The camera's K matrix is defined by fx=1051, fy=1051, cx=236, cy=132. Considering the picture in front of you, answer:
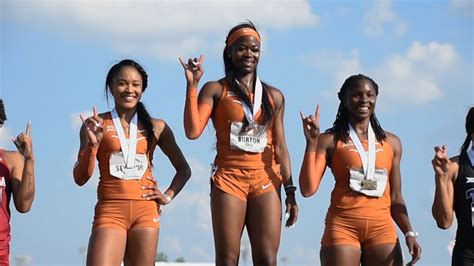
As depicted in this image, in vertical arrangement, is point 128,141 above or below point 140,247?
above

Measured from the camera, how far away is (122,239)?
29.8ft

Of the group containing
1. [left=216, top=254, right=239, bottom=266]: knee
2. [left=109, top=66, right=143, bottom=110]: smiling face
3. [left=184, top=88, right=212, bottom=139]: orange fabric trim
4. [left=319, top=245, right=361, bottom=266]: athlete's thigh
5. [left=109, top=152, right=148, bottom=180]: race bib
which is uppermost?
[left=109, top=66, right=143, bottom=110]: smiling face

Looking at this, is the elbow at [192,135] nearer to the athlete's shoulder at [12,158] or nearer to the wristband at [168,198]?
the wristband at [168,198]

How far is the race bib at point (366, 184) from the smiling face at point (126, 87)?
6.66 feet

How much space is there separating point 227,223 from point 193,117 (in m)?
0.98

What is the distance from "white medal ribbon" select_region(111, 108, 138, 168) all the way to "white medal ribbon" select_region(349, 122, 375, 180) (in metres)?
1.92

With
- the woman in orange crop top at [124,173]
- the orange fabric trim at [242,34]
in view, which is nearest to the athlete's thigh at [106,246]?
the woman in orange crop top at [124,173]

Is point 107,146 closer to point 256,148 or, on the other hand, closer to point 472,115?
point 256,148

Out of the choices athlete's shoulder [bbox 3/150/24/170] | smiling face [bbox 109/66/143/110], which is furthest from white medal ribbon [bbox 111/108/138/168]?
athlete's shoulder [bbox 3/150/24/170]

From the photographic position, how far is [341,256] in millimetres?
8977

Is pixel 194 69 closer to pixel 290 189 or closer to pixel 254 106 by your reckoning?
pixel 254 106

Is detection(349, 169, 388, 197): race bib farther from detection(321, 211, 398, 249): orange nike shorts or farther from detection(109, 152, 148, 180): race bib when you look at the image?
detection(109, 152, 148, 180): race bib

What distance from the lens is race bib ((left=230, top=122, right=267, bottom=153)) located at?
937 centimetres

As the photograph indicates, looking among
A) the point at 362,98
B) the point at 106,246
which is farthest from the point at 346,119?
the point at 106,246
